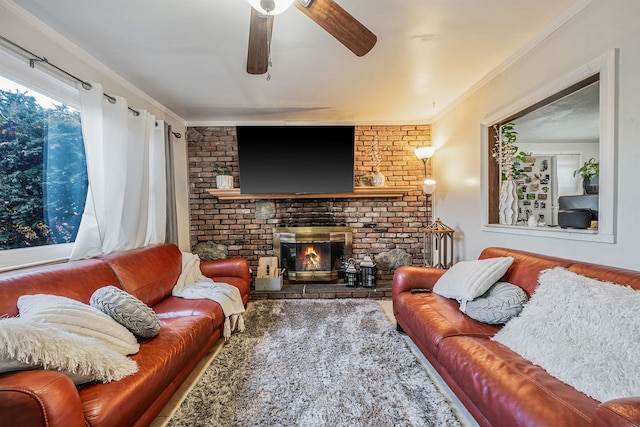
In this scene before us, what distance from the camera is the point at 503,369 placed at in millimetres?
1189

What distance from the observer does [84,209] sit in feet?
6.97

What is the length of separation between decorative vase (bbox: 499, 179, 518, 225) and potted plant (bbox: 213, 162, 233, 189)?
3173mm

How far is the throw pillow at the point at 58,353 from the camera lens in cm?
91

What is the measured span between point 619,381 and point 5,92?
11.3ft

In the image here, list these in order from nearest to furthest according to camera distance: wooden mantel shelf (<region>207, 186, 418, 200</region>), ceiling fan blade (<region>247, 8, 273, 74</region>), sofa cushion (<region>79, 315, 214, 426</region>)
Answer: sofa cushion (<region>79, 315, 214, 426</region>) < ceiling fan blade (<region>247, 8, 273, 74</region>) < wooden mantel shelf (<region>207, 186, 418, 200</region>)

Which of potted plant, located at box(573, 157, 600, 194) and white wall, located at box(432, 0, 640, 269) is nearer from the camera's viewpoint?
white wall, located at box(432, 0, 640, 269)

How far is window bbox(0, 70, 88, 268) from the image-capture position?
5.57ft

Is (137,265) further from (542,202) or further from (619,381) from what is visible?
(542,202)

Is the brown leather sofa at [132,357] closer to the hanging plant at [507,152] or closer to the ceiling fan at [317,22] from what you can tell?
the ceiling fan at [317,22]

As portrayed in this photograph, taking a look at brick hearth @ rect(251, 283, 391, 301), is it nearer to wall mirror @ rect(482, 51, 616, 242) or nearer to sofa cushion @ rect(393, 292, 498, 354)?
sofa cushion @ rect(393, 292, 498, 354)

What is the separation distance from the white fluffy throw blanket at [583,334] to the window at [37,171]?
307 centimetres

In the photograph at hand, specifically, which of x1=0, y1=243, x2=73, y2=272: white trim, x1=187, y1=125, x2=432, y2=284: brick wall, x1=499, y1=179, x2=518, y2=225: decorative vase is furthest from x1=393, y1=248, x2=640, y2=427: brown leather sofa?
x1=0, y1=243, x2=73, y2=272: white trim

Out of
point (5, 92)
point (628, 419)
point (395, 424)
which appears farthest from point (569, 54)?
point (5, 92)

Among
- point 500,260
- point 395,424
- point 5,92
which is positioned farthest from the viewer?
point 500,260
